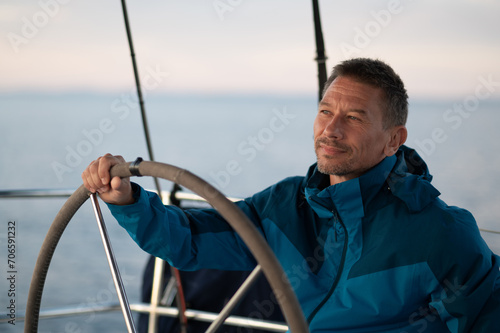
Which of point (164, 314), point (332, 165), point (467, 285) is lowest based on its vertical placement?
point (164, 314)

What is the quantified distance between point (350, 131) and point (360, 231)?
0.20 metres

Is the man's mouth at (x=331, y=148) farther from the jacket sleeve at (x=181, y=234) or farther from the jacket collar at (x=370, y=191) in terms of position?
the jacket sleeve at (x=181, y=234)

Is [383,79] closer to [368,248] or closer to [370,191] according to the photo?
[370,191]

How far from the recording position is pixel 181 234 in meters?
1.11

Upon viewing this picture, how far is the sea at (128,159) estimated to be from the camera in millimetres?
3885

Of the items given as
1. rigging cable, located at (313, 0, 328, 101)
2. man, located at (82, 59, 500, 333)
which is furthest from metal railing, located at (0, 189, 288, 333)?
man, located at (82, 59, 500, 333)

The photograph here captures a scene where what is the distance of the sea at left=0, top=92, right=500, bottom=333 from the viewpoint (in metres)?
3.88

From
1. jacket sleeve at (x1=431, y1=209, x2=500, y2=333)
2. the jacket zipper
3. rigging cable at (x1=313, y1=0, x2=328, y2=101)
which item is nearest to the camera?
jacket sleeve at (x1=431, y1=209, x2=500, y2=333)

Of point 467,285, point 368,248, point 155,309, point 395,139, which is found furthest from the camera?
point 155,309

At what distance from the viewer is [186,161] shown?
881 cm

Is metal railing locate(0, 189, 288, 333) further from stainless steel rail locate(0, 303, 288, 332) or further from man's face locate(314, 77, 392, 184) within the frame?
man's face locate(314, 77, 392, 184)

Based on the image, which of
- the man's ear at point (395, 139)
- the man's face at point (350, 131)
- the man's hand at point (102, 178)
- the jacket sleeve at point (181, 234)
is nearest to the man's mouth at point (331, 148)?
the man's face at point (350, 131)

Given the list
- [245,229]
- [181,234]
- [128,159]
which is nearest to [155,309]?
[181,234]

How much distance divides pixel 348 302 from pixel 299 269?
12cm
